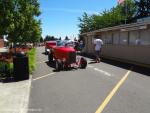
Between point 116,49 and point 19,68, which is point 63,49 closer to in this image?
point 19,68

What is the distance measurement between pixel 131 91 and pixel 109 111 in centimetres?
309

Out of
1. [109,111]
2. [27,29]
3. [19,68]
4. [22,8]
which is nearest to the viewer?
[109,111]

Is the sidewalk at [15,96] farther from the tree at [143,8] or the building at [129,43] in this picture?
the tree at [143,8]

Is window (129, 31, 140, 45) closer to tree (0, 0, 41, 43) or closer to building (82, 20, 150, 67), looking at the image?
building (82, 20, 150, 67)

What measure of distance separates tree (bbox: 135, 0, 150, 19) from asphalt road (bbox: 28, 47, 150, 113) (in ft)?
184

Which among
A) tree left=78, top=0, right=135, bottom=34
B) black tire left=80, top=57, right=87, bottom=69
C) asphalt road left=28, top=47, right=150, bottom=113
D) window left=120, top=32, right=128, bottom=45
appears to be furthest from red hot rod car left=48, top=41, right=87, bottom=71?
tree left=78, top=0, right=135, bottom=34

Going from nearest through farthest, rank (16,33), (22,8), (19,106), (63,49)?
(19,106) → (63,49) → (22,8) → (16,33)

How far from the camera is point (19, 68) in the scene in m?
14.7

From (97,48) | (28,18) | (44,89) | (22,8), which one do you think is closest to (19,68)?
(44,89)

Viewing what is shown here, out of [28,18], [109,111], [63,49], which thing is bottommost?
[109,111]

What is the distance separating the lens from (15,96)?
35.2 ft

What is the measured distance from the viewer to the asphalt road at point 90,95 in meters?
8.90

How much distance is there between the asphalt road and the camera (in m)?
8.90

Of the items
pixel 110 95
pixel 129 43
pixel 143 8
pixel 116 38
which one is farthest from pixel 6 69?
pixel 143 8
